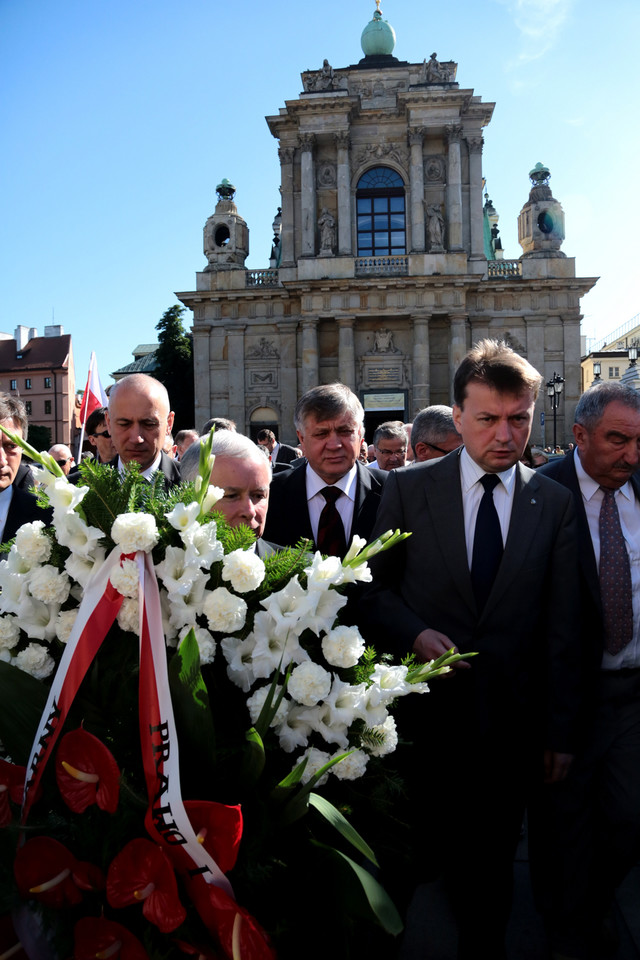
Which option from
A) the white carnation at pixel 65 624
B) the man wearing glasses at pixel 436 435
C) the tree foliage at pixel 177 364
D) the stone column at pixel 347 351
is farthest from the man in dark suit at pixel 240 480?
the tree foliage at pixel 177 364

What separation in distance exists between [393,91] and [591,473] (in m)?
34.0

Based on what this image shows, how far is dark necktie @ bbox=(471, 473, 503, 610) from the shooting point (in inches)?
120

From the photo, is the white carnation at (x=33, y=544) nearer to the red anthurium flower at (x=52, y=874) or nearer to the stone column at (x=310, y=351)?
the red anthurium flower at (x=52, y=874)

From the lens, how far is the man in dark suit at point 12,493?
3717mm

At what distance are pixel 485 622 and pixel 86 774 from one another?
1835mm

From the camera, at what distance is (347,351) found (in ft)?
103

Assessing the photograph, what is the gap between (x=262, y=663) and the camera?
173 centimetres

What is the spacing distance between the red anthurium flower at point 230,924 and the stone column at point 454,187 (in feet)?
108

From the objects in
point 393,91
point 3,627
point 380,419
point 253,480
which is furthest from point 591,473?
point 393,91

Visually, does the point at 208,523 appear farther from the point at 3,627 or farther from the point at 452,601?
the point at 452,601

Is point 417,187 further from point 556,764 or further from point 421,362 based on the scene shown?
point 556,764

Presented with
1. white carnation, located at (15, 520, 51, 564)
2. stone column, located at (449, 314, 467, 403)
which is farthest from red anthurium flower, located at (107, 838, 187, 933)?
stone column, located at (449, 314, 467, 403)

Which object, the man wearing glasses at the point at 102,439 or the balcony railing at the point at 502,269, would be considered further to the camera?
the balcony railing at the point at 502,269

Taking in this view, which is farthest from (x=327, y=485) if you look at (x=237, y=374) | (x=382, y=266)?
(x=382, y=266)
